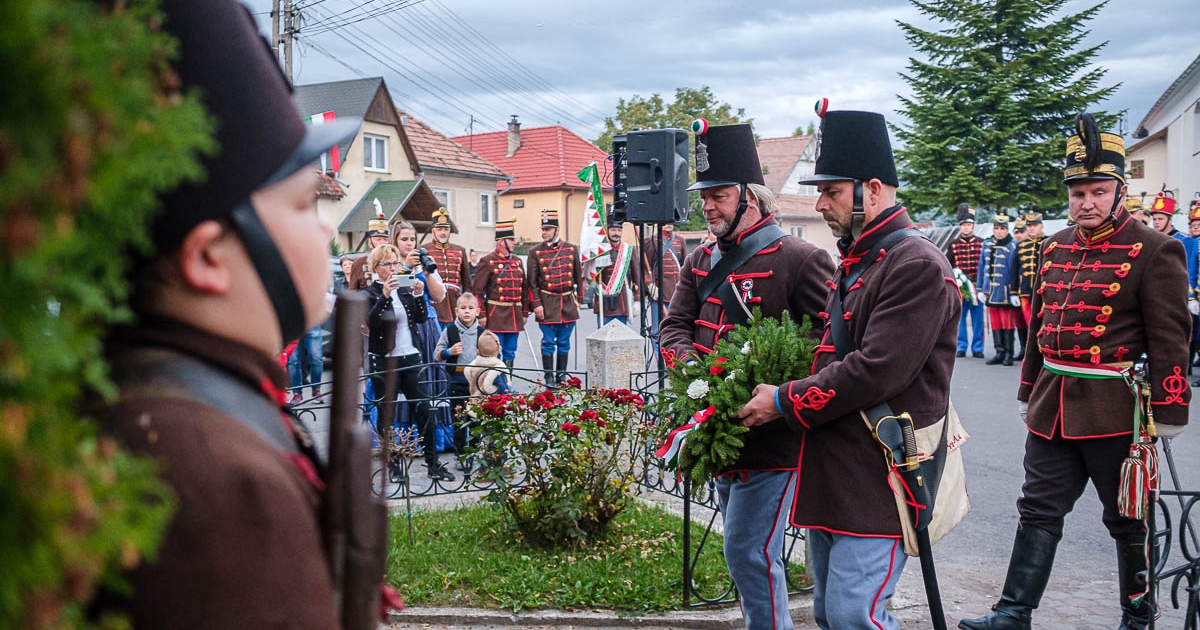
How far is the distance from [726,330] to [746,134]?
1071 millimetres

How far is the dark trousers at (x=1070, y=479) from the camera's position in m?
4.62

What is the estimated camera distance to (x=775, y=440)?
4055 millimetres

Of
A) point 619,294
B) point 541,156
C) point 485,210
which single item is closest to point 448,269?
point 619,294

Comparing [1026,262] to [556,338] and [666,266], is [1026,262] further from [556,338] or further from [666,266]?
[556,338]

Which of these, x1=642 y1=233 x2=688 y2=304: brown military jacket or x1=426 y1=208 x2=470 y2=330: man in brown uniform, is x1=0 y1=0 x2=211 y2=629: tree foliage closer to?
x1=426 y1=208 x2=470 y2=330: man in brown uniform

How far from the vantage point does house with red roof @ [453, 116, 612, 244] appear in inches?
1998

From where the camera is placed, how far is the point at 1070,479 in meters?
4.78

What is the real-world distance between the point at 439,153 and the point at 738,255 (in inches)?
1531

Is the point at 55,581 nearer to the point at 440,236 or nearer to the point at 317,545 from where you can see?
the point at 317,545

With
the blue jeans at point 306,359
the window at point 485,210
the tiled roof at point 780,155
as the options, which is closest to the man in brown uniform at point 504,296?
the blue jeans at point 306,359

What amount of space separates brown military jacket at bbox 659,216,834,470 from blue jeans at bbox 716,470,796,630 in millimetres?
91

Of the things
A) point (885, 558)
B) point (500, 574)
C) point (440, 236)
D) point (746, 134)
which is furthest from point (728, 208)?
point (440, 236)

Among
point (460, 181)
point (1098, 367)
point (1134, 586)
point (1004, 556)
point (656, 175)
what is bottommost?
point (1004, 556)

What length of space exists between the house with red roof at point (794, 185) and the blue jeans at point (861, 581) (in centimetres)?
5262
